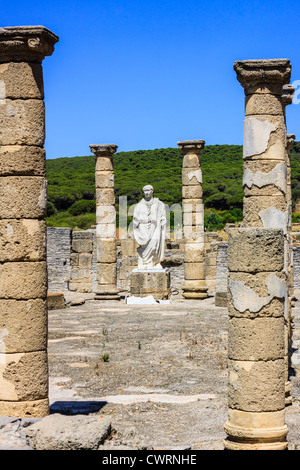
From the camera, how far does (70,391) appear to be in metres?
9.01

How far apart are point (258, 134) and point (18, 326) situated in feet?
12.1

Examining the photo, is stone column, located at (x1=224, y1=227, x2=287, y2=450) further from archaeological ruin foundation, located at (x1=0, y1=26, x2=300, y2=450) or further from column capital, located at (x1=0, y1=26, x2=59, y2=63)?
column capital, located at (x1=0, y1=26, x2=59, y2=63)

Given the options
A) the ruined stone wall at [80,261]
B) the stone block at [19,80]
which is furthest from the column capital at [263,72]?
the ruined stone wall at [80,261]

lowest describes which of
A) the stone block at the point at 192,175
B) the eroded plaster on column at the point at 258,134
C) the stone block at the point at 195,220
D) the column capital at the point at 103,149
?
the stone block at the point at 195,220

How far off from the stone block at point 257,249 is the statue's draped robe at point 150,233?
12.1 m

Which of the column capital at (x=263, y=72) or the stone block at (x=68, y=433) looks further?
the column capital at (x=263, y=72)

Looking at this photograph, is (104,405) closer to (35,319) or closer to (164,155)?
(35,319)

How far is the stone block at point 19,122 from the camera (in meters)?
7.80

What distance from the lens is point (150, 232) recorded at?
1892 cm

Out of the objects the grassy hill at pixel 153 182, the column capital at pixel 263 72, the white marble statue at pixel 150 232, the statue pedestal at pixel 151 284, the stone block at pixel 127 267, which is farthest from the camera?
the grassy hill at pixel 153 182

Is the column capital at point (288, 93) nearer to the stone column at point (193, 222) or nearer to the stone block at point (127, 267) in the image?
the stone column at point (193, 222)

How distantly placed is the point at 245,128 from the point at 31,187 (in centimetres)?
287

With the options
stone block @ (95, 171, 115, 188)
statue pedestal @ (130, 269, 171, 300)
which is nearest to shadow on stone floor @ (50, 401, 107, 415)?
statue pedestal @ (130, 269, 171, 300)
